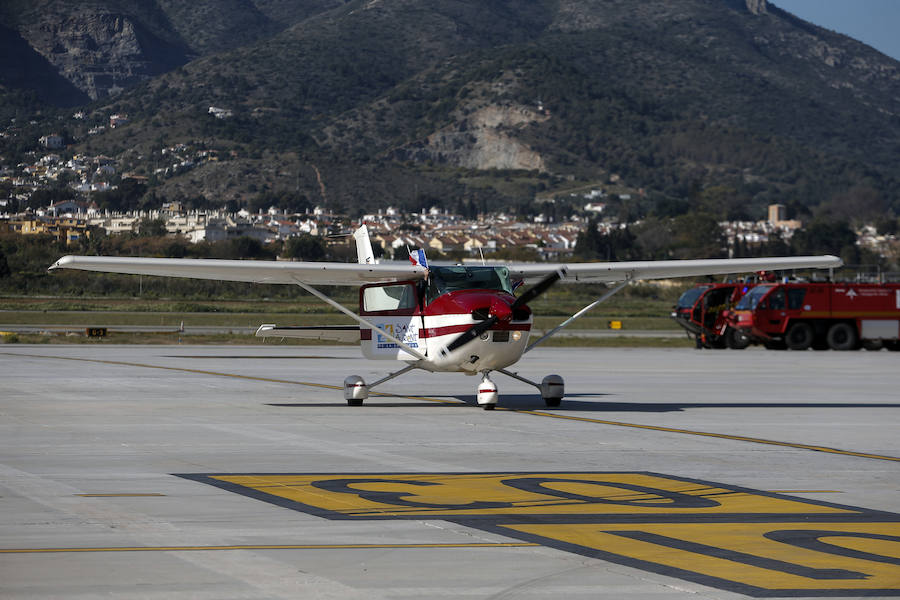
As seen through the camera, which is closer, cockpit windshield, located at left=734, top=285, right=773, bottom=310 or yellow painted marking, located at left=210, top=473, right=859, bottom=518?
yellow painted marking, located at left=210, top=473, right=859, bottom=518

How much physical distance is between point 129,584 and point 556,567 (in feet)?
8.20

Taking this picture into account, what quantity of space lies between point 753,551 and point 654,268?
41.7ft

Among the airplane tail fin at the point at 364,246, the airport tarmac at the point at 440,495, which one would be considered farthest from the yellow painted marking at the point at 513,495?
the airplane tail fin at the point at 364,246

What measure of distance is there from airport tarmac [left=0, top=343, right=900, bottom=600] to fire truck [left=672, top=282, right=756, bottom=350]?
23974 mm

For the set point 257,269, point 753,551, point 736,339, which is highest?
point 257,269

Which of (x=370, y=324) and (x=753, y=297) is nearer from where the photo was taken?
(x=370, y=324)

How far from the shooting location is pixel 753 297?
4484 cm

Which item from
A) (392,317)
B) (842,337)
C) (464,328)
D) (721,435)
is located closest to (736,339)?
(842,337)

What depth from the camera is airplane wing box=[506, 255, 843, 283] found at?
65.7 feet

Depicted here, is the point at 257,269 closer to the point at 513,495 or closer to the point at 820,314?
the point at 513,495

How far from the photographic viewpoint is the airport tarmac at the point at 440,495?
714cm

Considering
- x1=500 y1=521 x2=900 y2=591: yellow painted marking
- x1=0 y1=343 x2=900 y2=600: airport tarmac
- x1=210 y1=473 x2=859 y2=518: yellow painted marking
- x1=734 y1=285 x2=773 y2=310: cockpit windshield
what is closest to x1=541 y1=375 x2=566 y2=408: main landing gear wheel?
x1=0 y1=343 x2=900 y2=600: airport tarmac

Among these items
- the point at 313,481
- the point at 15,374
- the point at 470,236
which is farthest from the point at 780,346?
the point at 470,236

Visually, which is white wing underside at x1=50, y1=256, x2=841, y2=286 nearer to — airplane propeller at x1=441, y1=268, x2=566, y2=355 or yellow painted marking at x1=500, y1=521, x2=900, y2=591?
airplane propeller at x1=441, y1=268, x2=566, y2=355
